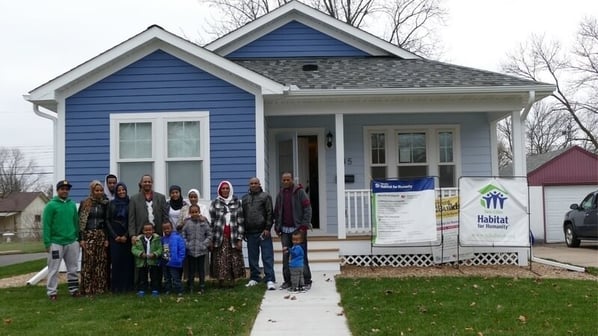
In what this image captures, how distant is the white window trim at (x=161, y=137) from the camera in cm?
995

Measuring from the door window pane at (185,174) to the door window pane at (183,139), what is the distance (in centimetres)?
15

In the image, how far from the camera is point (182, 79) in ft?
33.1

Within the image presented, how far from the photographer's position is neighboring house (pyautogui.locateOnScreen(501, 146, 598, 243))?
→ 2075 centimetres

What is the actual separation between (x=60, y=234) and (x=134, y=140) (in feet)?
8.74

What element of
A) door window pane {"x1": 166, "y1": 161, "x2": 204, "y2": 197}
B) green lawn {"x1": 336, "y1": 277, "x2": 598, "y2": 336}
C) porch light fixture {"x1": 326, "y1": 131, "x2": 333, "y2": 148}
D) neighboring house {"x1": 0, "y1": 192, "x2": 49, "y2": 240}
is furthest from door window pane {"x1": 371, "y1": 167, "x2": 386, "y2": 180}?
neighboring house {"x1": 0, "y1": 192, "x2": 49, "y2": 240}

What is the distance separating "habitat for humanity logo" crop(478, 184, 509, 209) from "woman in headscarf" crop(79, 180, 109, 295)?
6.02m

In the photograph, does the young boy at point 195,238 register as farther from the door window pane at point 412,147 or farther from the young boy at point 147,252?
the door window pane at point 412,147

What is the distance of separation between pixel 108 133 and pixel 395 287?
5511mm

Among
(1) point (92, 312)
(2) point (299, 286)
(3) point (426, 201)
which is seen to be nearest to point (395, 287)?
(2) point (299, 286)

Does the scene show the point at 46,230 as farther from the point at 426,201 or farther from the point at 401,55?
the point at 401,55

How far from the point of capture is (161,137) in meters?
9.98

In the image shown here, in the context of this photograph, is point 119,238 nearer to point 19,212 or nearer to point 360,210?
point 360,210

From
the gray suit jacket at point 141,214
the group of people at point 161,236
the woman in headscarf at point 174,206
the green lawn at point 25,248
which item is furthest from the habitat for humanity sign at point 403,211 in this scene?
the green lawn at point 25,248

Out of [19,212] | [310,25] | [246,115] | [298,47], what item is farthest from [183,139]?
[19,212]
